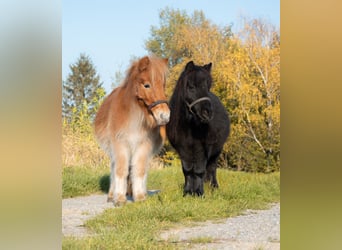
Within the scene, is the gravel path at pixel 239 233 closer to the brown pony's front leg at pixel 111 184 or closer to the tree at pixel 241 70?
the tree at pixel 241 70

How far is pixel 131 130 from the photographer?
3.18 metres

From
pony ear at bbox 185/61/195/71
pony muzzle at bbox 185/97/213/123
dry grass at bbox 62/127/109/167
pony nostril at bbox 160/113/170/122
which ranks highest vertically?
pony ear at bbox 185/61/195/71

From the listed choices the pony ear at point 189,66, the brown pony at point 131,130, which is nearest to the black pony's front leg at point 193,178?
the brown pony at point 131,130

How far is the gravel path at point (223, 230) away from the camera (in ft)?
8.94

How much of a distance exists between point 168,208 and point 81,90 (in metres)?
0.88

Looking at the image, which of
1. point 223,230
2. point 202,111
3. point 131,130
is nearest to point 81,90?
point 131,130

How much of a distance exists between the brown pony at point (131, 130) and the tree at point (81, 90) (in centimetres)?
8

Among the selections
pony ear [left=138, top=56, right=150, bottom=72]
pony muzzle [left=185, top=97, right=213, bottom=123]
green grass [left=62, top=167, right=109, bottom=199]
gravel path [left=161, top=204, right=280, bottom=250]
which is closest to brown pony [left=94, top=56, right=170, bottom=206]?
pony ear [left=138, top=56, right=150, bottom=72]

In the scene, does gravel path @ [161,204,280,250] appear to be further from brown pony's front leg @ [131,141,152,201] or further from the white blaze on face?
the white blaze on face

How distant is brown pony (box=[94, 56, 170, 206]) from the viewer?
3.05 meters

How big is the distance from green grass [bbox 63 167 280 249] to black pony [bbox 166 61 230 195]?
0.08 m

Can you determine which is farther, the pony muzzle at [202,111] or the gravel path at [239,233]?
the pony muzzle at [202,111]
